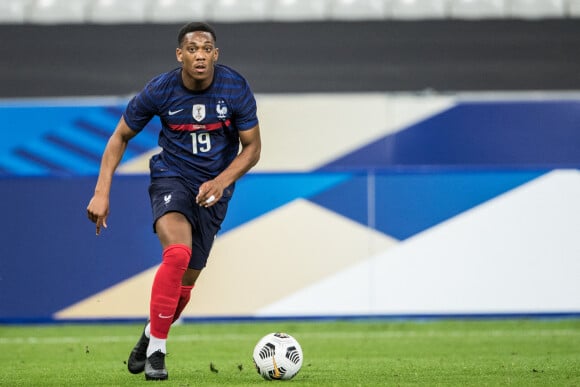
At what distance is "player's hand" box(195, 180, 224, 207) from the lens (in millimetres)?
5809

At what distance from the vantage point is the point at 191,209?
5992 millimetres

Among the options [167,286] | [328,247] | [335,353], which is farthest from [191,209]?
[328,247]

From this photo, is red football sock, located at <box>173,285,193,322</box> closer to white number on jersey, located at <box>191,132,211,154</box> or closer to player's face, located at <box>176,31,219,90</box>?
white number on jersey, located at <box>191,132,211,154</box>

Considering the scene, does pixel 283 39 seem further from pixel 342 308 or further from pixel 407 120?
pixel 342 308

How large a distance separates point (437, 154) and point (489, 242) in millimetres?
4335

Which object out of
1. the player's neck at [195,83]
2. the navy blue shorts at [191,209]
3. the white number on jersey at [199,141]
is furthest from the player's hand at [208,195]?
the player's neck at [195,83]

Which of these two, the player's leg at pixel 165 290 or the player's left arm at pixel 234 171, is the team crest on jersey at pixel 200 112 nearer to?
the player's left arm at pixel 234 171

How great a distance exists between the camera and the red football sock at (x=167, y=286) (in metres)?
5.75

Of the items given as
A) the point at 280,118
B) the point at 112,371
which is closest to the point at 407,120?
the point at 280,118

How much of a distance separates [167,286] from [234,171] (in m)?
0.68

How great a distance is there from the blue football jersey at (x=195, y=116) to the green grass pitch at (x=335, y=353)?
1.10m

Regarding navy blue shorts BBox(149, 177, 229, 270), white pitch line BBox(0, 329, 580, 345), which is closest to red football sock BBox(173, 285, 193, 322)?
navy blue shorts BBox(149, 177, 229, 270)

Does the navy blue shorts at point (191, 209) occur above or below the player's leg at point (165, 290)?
above

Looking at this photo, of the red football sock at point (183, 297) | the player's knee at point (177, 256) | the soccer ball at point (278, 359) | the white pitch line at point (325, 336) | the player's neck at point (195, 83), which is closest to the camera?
the player's knee at point (177, 256)
